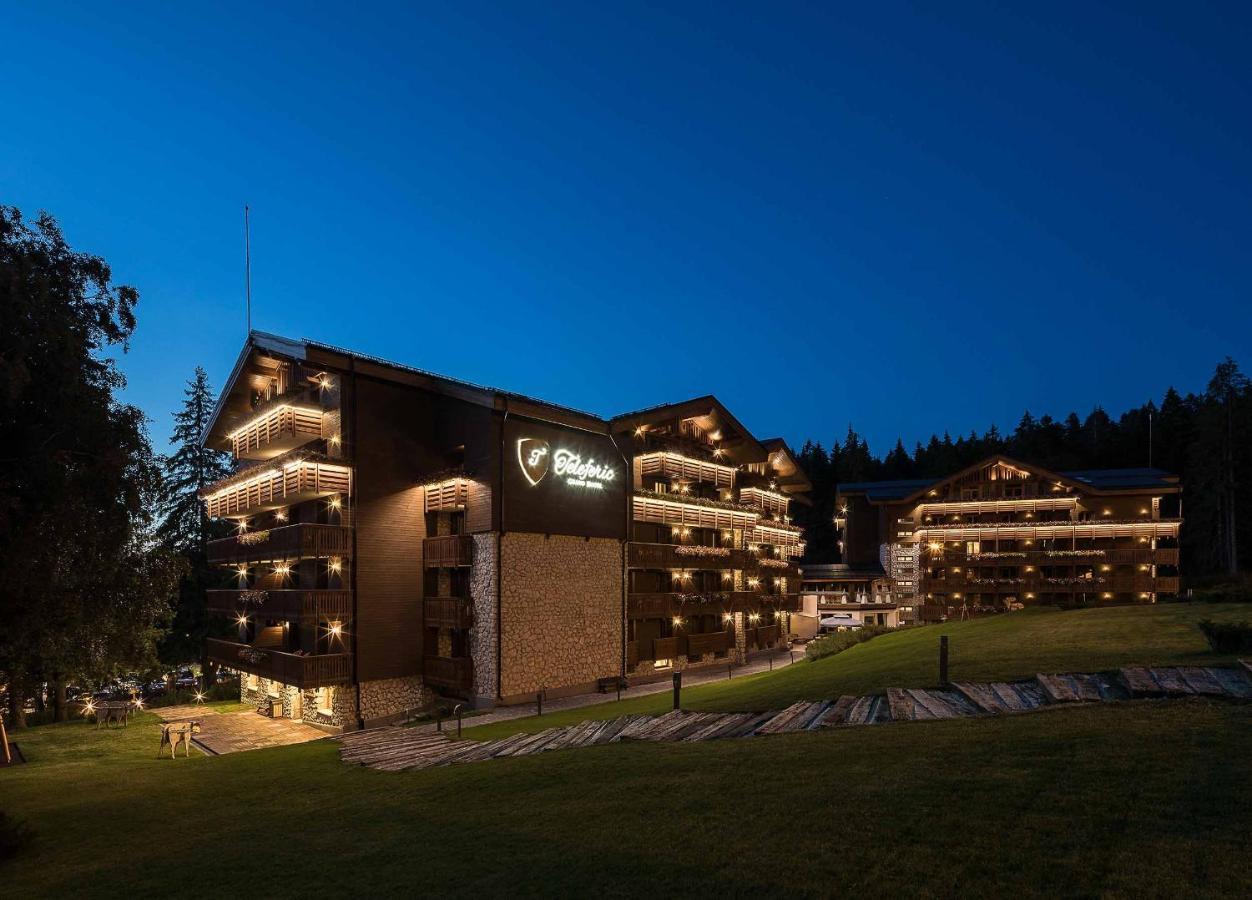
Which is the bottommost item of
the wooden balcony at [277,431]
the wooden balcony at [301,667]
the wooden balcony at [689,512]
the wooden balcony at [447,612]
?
the wooden balcony at [301,667]

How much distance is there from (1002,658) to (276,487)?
28.3 meters

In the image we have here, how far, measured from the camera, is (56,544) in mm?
15305

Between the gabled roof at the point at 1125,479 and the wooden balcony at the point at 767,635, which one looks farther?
the gabled roof at the point at 1125,479

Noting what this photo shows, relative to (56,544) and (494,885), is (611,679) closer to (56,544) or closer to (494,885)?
(56,544)

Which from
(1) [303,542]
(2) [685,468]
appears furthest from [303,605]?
(2) [685,468]

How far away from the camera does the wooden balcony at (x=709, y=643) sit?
39.8m

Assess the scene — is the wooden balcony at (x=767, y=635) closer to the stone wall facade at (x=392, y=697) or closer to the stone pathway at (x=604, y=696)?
the stone pathway at (x=604, y=696)

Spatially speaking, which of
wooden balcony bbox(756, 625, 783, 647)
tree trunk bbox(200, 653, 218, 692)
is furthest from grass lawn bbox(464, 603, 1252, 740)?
tree trunk bbox(200, 653, 218, 692)

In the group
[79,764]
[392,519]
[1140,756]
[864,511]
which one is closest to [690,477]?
[392,519]

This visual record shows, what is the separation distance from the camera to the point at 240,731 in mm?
29438

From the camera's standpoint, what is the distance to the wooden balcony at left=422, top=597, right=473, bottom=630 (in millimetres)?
30016

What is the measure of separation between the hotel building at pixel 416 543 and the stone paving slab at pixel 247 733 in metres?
0.96

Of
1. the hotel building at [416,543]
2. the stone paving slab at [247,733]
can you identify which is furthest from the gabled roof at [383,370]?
the stone paving slab at [247,733]

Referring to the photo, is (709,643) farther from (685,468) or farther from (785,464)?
(785,464)
